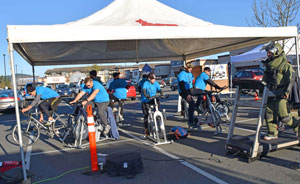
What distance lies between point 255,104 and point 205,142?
1971mm

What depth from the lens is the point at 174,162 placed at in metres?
5.01

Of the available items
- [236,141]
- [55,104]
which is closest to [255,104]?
[236,141]

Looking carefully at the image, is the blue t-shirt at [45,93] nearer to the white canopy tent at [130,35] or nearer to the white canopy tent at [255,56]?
the white canopy tent at [130,35]

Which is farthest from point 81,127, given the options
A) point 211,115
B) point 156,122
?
point 211,115

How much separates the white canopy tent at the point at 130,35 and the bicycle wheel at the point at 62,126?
2.21m

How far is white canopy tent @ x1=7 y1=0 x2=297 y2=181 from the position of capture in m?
4.61

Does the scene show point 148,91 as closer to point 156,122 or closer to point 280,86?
point 156,122

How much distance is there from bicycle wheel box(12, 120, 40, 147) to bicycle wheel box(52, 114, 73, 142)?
1.77 feet

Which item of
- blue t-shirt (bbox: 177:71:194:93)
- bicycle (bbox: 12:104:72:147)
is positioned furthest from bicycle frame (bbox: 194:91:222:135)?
bicycle (bbox: 12:104:72:147)

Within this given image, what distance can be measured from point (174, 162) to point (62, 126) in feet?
14.4

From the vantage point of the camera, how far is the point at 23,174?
13.7 ft

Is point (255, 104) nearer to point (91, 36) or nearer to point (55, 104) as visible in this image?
point (91, 36)

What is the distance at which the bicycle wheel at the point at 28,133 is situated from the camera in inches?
300

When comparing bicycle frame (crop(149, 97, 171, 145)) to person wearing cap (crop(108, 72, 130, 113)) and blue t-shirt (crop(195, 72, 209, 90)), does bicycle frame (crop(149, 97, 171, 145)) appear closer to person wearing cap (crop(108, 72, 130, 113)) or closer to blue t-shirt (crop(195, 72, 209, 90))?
blue t-shirt (crop(195, 72, 209, 90))
